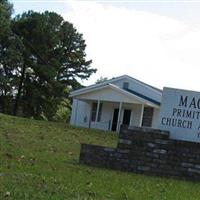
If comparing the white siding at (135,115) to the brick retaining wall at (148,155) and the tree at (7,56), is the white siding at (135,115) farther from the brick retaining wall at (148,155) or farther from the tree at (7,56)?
the brick retaining wall at (148,155)

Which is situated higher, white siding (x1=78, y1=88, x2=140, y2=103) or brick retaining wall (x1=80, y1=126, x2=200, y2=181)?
white siding (x1=78, y1=88, x2=140, y2=103)

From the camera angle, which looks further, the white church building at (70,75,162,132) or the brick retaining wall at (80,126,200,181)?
the white church building at (70,75,162,132)

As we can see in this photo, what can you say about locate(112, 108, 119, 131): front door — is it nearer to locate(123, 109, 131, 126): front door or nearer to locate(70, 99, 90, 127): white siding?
locate(123, 109, 131, 126): front door

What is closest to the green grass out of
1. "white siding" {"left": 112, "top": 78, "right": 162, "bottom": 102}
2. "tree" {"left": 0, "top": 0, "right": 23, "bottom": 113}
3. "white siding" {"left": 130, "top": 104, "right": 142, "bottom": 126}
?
"white siding" {"left": 130, "top": 104, "right": 142, "bottom": 126}

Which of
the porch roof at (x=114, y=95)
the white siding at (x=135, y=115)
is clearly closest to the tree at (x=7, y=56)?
the porch roof at (x=114, y=95)

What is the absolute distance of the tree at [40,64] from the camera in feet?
188

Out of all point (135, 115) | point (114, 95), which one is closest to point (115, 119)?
point (135, 115)

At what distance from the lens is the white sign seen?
1420cm

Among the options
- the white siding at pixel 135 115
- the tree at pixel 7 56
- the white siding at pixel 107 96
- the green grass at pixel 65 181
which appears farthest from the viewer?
the tree at pixel 7 56

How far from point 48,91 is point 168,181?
46.9 m

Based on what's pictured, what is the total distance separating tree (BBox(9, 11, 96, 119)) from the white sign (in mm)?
41617

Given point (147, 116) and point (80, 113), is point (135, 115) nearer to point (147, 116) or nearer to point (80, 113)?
point (147, 116)

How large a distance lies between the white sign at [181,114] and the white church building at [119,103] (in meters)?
26.0

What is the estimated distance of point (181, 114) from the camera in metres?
14.3
